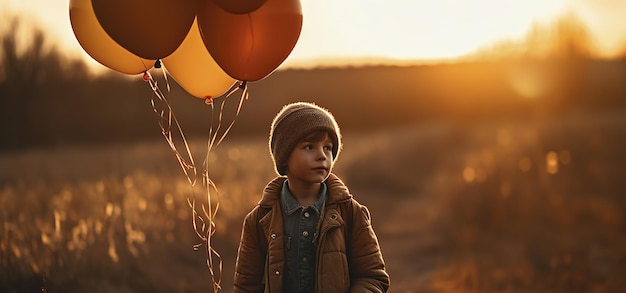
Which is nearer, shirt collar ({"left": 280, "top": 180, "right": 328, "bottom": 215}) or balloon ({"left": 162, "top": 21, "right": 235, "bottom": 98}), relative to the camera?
shirt collar ({"left": 280, "top": 180, "right": 328, "bottom": 215})

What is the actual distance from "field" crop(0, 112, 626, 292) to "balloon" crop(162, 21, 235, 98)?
1639 millimetres

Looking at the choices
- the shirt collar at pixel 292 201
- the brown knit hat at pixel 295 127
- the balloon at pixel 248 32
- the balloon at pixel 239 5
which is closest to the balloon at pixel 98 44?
the balloon at pixel 248 32

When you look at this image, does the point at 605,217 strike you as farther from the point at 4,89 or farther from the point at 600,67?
the point at 600,67

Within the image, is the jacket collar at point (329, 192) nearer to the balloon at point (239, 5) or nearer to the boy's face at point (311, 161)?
the boy's face at point (311, 161)

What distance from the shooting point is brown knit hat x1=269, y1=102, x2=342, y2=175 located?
3.66 metres

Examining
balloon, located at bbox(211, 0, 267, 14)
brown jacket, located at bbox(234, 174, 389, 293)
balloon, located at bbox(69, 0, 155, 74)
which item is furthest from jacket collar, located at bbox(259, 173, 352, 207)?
balloon, located at bbox(69, 0, 155, 74)

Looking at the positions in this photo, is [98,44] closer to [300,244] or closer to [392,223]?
[300,244]

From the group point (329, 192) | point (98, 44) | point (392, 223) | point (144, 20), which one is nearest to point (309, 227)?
point (329, 192)

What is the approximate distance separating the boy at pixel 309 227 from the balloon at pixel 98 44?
113 cm

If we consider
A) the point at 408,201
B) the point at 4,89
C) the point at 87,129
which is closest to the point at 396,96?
the point at 87,129

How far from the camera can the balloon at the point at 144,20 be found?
162 inches

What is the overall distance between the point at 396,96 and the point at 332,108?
4103 mm

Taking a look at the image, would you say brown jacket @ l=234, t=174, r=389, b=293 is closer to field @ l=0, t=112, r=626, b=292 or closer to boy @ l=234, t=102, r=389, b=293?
boy @ l=234, t=102, r=389, b=293

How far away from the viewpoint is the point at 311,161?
3674mm
